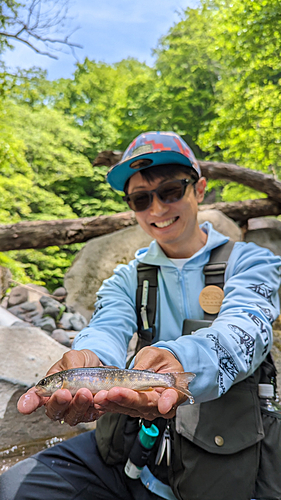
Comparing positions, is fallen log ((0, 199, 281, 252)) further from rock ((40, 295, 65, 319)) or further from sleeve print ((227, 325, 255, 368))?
sleeve print ((227, 325, 255, 368))

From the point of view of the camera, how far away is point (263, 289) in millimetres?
1554

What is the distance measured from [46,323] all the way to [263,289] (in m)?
3.67

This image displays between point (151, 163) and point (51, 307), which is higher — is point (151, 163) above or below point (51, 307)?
above

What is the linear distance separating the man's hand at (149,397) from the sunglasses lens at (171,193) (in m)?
1.02

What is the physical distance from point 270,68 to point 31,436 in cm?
575

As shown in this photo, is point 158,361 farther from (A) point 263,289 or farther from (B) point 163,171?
(B) point 163,171

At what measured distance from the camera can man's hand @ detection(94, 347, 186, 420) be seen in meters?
Result: 0.96

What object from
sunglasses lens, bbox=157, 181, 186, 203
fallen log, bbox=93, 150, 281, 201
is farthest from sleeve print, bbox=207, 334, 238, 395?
fallen log, bbox=93, 150, 281, 201

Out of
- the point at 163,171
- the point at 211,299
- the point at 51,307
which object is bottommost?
the point at 51,307

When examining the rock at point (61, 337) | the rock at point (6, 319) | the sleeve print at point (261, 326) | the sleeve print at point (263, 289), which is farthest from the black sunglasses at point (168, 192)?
the rock at point (6, 319)

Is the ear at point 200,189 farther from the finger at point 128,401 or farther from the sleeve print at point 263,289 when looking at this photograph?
the finger at point 128,401

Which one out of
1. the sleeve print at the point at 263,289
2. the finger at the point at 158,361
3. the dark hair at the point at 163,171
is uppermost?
the dark hair at the point at 163,171

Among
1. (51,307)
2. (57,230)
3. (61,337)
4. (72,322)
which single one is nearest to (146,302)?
(61,337)

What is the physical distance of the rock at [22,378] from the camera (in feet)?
8.14
